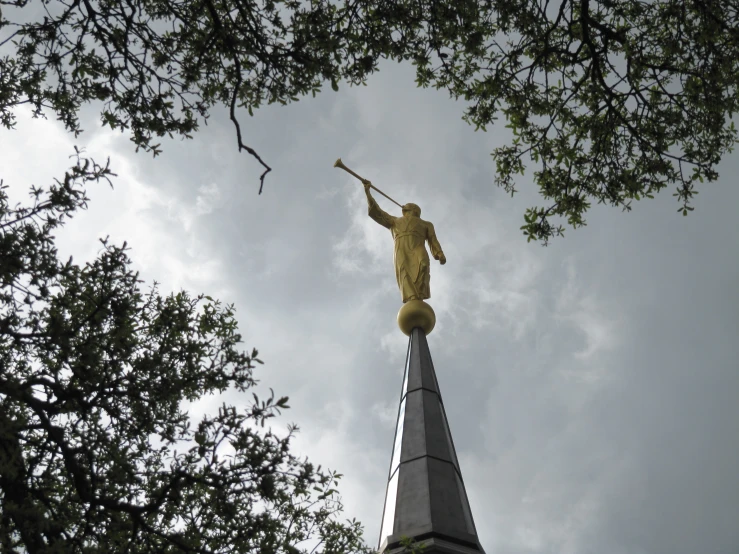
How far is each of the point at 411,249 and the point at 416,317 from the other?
48.3 inches

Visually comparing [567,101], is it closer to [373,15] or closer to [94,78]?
[373,15]

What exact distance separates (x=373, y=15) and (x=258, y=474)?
460cm

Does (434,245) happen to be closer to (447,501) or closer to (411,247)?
(411,247)

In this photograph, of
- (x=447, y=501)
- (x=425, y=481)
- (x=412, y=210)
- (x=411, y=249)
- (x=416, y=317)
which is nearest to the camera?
(x=447, y=501)

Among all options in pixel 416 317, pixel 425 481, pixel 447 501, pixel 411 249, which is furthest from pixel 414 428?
pixel 411 249

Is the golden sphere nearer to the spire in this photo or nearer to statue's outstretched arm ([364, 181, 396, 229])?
the spire

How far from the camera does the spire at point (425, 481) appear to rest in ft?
25.8

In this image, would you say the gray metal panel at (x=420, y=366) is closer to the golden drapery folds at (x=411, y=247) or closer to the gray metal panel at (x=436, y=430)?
the gray metal panel at (x=436, y=430)

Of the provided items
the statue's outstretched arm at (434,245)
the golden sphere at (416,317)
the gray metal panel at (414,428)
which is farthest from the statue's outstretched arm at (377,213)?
the gray metal panel at (414,428)

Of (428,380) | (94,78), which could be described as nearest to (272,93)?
(94,78)

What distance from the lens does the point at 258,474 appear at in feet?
16.4

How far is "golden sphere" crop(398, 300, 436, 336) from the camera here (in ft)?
36.8

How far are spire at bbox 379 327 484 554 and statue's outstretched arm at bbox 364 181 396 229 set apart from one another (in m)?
2.64

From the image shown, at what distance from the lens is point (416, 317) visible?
11219 millimetres
